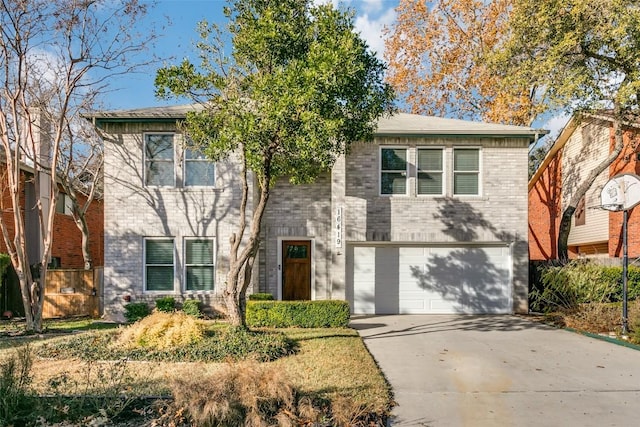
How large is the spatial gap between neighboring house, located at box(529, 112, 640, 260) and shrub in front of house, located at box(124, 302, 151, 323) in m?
15.7

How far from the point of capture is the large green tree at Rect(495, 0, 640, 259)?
13.1 m

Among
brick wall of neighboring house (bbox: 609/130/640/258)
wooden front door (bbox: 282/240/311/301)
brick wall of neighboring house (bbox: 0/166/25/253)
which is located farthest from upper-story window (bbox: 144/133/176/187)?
brick wall of neighboring house (bbox: 609/130/640/258)

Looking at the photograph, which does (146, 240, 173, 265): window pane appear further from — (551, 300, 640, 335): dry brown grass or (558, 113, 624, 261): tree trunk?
(558, 113, 624, 261): tree trunk

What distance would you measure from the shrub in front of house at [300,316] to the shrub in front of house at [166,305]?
2.66 metres

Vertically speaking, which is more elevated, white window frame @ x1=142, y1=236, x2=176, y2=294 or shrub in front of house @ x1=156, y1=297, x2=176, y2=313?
white window frame @ x1=142, y1=236, x2=176, y2=294

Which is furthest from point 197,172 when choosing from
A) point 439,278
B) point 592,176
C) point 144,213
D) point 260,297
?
point 592,176

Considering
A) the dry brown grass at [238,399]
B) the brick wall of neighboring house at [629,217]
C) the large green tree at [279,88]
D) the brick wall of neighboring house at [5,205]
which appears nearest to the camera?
the dry brown grass at [238,399]

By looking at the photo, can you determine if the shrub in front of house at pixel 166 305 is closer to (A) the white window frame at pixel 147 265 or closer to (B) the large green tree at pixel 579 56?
(A) the white window frame at pixel 147 265

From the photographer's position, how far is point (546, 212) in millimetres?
19625

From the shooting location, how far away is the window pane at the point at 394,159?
41.8 feet

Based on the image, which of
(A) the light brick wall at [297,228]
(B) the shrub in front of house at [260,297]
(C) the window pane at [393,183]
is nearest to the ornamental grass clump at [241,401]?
(B) the shrub in front of house at [260,297]

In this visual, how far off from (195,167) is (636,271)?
45.4 ft

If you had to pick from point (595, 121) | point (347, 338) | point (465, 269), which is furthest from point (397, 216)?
point (595, 121)

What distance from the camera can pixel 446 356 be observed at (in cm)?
805
